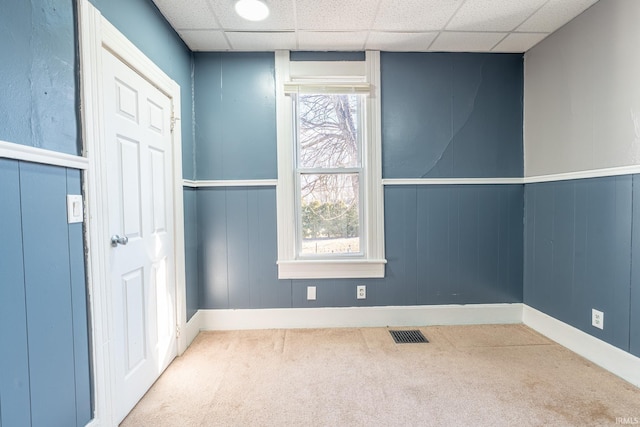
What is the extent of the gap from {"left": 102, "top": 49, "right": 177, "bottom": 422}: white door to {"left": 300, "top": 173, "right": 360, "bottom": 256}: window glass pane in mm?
1083

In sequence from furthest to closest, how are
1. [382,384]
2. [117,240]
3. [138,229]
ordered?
[382,384] → [138,229] → [117,240]

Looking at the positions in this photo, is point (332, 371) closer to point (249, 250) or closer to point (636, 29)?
point (249, 250)

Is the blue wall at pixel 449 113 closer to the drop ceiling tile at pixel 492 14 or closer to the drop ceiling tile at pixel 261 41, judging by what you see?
the drop ceiling tile at pixel 492 14

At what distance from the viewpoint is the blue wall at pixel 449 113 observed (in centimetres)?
262

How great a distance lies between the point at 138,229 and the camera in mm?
1739

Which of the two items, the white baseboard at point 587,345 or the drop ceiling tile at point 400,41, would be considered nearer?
the white baseboard at point 587,345

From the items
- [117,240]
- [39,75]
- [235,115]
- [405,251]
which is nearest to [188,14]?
[235,115]

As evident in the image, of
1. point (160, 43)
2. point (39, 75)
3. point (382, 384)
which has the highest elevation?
point (160, 43)

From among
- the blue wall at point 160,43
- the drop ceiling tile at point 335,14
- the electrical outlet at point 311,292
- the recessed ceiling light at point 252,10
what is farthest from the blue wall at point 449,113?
the blue wall at point 160,43

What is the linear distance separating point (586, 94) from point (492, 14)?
860 millimetres

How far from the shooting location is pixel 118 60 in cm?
155

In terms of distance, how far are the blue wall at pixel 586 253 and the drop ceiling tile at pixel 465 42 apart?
1.25 m

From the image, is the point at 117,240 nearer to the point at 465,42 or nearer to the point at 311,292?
the point at 311,292

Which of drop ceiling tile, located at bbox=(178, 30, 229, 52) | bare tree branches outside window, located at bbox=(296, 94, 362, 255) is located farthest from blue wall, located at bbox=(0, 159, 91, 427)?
bare tree branches outside window, located at bbox=(296, 94, 362, 255)
